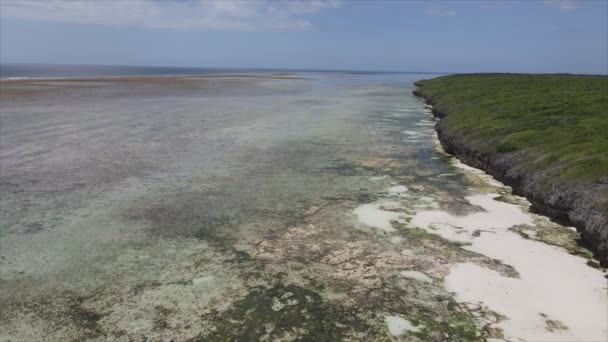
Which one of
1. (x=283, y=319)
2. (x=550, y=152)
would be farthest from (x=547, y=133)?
(x=283, y=319)

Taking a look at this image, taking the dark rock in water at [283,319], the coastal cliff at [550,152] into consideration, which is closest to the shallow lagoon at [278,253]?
the dark rock in water at [283,319]

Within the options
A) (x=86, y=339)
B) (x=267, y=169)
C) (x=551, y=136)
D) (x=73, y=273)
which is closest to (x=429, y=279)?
(x=86, y=339)

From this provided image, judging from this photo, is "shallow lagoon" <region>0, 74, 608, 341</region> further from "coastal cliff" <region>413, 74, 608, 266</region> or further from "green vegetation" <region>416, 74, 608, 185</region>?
"green vegetation" <region>416, 74, 608, 185</region>

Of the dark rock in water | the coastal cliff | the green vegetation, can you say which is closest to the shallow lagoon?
the dark rock in water

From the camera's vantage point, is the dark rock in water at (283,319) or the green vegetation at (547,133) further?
the green vegetation at (547,133)

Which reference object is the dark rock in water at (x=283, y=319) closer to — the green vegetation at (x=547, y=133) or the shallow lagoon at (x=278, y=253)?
the shallow lagoon at (x=278, y=253)

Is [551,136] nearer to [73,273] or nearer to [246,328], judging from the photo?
[246,328]
